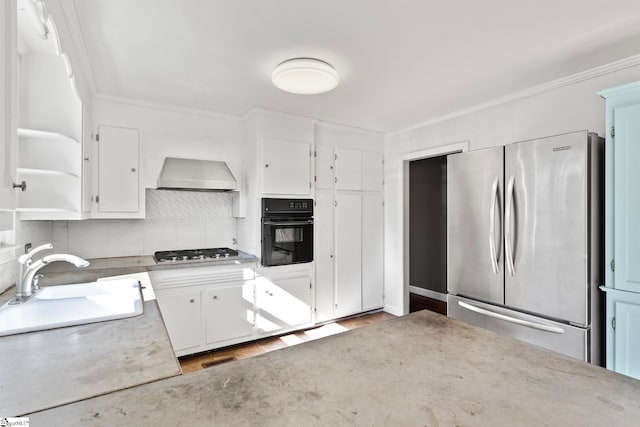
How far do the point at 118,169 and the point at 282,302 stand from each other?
6.59 feet

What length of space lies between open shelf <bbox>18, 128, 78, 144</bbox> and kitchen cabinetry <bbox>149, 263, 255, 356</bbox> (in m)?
1.23

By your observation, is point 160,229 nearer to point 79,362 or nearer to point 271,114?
point 271,114

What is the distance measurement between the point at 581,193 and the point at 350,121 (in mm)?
2351

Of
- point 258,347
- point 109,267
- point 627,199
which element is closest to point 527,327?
point 627,199

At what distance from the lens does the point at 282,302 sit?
3365mm

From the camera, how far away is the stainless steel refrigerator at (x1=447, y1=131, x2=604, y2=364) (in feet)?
6.49

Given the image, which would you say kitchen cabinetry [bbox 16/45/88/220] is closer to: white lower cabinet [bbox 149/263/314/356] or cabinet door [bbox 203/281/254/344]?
white lower cabinet [bbox 149/263/314/356]

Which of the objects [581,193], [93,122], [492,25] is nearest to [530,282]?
[581,193]

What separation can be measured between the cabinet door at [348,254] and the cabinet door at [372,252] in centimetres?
7

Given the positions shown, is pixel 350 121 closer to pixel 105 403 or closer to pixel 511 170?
pixel 511 170

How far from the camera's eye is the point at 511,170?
2.28m

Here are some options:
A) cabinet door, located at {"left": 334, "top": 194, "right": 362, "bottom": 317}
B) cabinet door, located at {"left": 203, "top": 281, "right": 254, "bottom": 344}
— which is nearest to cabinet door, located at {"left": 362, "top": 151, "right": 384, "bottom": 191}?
cabinet door, located at {"left": 334, "top": 194, "right": 362, "bottom": 317}

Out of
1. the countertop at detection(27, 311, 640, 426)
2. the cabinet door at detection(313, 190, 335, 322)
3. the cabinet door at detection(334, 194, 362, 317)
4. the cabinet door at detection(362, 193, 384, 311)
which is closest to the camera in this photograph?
the countertop at detection(27, 311, 640, 426)

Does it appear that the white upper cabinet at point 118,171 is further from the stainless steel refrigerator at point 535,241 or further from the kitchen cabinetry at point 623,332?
the kitchen cabinetry at point 623,332
